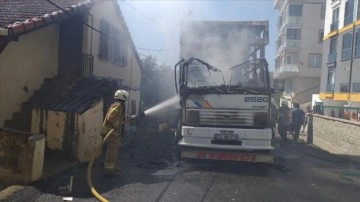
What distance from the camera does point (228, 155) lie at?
870 centimetres

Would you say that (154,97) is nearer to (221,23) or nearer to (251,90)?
(221,23)

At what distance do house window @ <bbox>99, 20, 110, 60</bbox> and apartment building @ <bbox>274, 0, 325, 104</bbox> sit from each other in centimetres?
3486

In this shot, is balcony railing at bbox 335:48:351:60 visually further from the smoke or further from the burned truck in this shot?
the burned truck

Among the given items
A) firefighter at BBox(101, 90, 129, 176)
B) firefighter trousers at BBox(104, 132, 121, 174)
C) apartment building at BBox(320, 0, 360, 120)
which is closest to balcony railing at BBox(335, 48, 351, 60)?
apartment building at BBox(320, 0, 360, 120)

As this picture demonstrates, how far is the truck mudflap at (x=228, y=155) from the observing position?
8.59 metres

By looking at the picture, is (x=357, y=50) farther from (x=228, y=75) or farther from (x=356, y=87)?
(x=228, y=75)

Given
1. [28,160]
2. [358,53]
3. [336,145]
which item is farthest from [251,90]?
[358,53]

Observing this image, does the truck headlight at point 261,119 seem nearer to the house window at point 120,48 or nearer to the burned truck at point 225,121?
the burned truck at point 225,121

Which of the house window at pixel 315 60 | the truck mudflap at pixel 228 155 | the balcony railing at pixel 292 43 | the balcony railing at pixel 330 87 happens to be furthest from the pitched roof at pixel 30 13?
the house window at pixel 315 60

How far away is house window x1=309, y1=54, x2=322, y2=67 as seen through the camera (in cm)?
4588

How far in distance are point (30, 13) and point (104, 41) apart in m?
4.19

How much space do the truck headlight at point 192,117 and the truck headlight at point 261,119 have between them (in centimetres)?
130

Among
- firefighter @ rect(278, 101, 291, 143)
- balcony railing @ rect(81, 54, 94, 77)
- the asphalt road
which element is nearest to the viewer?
the asphalt road

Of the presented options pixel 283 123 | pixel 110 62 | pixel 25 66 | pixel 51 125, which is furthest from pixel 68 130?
pixel 283 123
